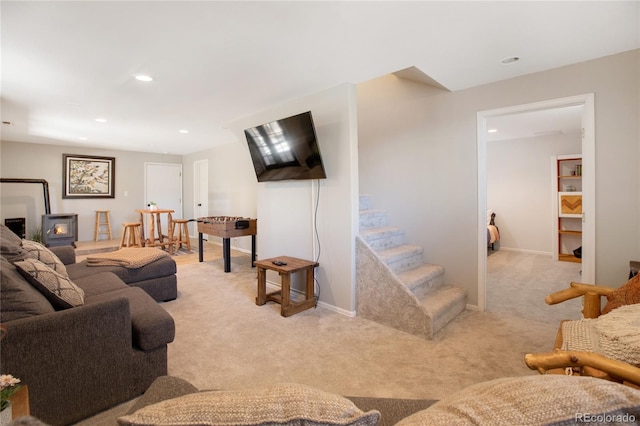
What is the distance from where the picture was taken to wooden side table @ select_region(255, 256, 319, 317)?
291 cm

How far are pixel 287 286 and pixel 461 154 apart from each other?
7.39ft

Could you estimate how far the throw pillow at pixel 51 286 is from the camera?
1685 millimetres

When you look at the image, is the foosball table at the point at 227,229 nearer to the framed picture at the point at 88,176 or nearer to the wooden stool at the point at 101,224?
the wooden stool at the point at 101,224

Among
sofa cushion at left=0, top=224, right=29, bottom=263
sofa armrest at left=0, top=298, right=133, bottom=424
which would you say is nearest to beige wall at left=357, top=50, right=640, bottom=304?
sofa armrest at left=0, top=298, right=133, bottom=424

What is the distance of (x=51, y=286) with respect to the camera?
1.70 metres

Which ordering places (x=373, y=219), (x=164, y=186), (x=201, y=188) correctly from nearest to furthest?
(x=373, y=219)
(x=201, y=188)
(x=164, y=186)

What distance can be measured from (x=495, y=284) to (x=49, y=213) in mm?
8281

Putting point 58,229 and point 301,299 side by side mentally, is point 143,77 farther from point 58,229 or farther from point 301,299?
point 58,229

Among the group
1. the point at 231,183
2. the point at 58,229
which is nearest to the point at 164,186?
the point at 58,229

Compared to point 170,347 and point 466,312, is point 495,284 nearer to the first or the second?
point 466,312

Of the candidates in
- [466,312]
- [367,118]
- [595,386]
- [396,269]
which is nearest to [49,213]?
[367,118]

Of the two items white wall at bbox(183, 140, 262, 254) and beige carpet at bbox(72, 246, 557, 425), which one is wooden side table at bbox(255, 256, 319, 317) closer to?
beige carpet at bbox(72, 246, 557, 425)

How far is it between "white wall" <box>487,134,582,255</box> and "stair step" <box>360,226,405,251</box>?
3928mm

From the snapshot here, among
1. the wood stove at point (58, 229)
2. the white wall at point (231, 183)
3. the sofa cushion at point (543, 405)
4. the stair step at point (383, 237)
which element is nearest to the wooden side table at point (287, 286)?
the stair step at point (383, 237)
